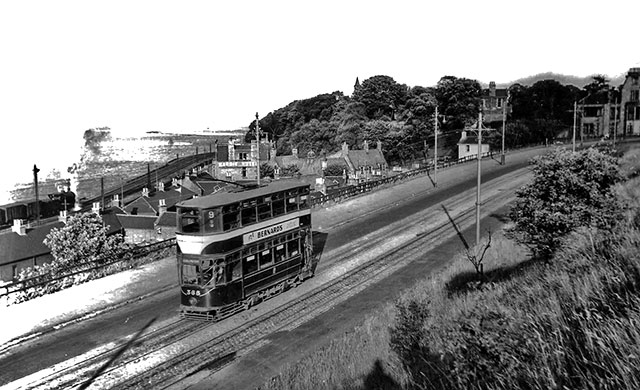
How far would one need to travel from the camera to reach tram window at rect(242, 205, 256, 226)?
22.0m

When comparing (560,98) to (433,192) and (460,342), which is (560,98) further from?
(460,342)

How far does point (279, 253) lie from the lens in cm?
2439

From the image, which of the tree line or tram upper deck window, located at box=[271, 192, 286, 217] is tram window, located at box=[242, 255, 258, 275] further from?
the tree line

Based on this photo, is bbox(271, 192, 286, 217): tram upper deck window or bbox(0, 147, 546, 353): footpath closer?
bbox(0, 147, 546, 353): footpath

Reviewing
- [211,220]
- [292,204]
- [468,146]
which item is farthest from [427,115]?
[211,220]

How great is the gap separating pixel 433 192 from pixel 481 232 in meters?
18.4

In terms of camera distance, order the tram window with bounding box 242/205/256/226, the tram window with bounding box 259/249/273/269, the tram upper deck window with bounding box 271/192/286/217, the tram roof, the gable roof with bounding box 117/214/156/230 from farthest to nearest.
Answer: the gable roof with bounding box 117/214/156/230
the tram upper deck window with bounding box 271/192/286/217
the tram window with bounding box 259/249/273/269
the tram window with bounding box 242/205/256/226
the tram roof

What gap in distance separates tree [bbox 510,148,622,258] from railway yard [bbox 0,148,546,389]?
6699 mm

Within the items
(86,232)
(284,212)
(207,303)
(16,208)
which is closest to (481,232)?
(284,212)

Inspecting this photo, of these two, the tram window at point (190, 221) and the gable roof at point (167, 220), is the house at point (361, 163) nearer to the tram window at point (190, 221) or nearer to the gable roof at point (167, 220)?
the gable roof at point (167, 220)

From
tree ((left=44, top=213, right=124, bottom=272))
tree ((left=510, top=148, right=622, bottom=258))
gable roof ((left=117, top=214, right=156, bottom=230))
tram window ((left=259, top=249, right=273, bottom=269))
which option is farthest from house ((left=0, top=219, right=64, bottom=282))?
tree ((left=510, top=148, right=622, bottom=258))

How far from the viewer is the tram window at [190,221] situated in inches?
814

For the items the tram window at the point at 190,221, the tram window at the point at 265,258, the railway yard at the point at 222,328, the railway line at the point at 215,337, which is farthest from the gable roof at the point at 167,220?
the tram window at the point at 190,221

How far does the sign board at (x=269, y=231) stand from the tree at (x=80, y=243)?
16195 millimetres
